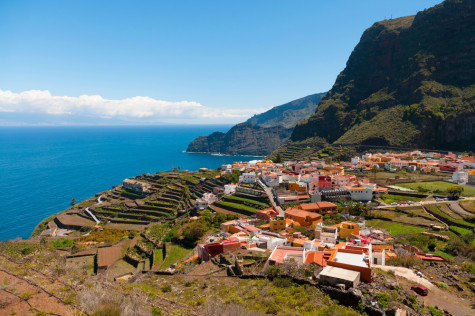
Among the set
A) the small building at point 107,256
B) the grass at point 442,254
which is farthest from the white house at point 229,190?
the grass at point 442,254

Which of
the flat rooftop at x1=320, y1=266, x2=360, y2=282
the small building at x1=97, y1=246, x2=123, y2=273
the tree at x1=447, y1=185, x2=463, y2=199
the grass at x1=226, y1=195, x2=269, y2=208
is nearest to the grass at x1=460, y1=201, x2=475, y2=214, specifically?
the tree at x1=447, y1=185, x2=463, y2=199

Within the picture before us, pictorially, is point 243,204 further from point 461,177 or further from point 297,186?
point 461,177

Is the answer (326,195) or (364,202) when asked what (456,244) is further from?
(326,195)

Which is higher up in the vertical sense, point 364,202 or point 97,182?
point 364,202

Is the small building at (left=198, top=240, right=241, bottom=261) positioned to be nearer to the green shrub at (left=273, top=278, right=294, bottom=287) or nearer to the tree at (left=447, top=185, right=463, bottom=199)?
the green shrub at (left=273, top=278, right=294, bottom=287)

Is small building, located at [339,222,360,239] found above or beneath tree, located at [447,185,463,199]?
beneath

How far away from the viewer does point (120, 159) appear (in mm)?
117875

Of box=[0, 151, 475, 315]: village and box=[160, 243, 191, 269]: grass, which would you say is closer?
box=[0, 151, 475, 315]: village

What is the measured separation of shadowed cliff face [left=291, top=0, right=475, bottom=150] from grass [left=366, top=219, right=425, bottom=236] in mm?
50576

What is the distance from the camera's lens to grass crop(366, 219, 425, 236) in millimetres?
24261

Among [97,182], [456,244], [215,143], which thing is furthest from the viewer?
[215,143]

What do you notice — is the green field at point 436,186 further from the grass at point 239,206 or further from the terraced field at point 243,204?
the grass at point 239,206

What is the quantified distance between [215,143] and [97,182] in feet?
251

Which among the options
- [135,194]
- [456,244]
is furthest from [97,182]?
[456,244]
